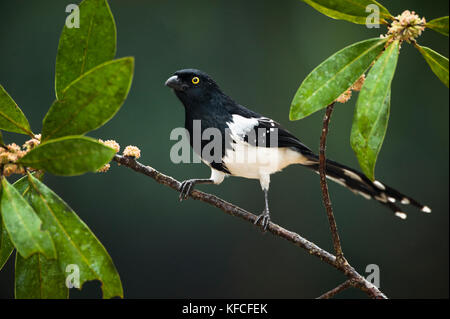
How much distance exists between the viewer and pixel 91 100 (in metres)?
0.76

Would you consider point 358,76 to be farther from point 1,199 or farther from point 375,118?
point 1,199

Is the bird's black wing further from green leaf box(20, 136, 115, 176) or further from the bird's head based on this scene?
green leaf box(20, 136, 115, 176)

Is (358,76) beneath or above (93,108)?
above

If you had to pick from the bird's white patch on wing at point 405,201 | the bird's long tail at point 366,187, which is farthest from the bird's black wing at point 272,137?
the bird's white patch on wing at point 405,201

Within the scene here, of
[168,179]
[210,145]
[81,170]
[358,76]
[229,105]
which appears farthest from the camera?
[229,105]

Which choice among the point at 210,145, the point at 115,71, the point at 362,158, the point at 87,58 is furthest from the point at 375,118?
the point at 210,145

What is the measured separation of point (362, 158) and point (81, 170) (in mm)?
477

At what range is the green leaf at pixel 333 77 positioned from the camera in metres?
0.83

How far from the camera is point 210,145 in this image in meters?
1.49

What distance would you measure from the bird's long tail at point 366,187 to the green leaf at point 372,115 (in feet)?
2.28

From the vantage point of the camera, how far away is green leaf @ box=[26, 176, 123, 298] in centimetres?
80

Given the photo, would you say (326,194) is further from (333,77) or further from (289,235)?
(333,77)

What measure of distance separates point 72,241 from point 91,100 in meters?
0.26

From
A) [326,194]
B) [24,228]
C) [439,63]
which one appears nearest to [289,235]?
[326,194]
